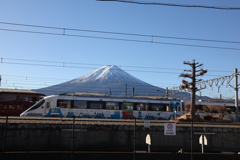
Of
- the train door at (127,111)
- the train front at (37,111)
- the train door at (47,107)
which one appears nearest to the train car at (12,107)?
the train front at (37,111)

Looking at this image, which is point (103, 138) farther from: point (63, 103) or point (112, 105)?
point (112, 105)

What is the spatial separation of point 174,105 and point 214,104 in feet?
29.9

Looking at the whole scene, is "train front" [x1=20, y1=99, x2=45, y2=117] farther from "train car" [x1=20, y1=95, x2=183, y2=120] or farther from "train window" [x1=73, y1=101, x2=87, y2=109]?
"train window" [x1=73, y1=101, x2=87, y2=109]

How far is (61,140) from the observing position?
55.1 ft

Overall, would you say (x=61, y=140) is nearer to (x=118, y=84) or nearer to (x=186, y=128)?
(x=186, y=128)

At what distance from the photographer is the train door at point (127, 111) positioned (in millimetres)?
32875

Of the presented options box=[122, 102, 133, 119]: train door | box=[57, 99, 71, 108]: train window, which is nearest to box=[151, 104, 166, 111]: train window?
box=[122, 102, 133, 119]: train door

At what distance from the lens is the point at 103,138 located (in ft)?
56.9

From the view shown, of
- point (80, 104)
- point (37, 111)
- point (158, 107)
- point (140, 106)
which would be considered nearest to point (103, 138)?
point (80, 104)

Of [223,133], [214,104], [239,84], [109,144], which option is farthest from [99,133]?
[214,104]

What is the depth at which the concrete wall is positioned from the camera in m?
16.3

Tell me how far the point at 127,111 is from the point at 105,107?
2779 millimetres

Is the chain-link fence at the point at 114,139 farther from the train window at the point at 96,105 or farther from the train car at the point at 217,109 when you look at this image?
the train car at the point at 217,109

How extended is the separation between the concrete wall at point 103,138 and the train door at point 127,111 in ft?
48.9
